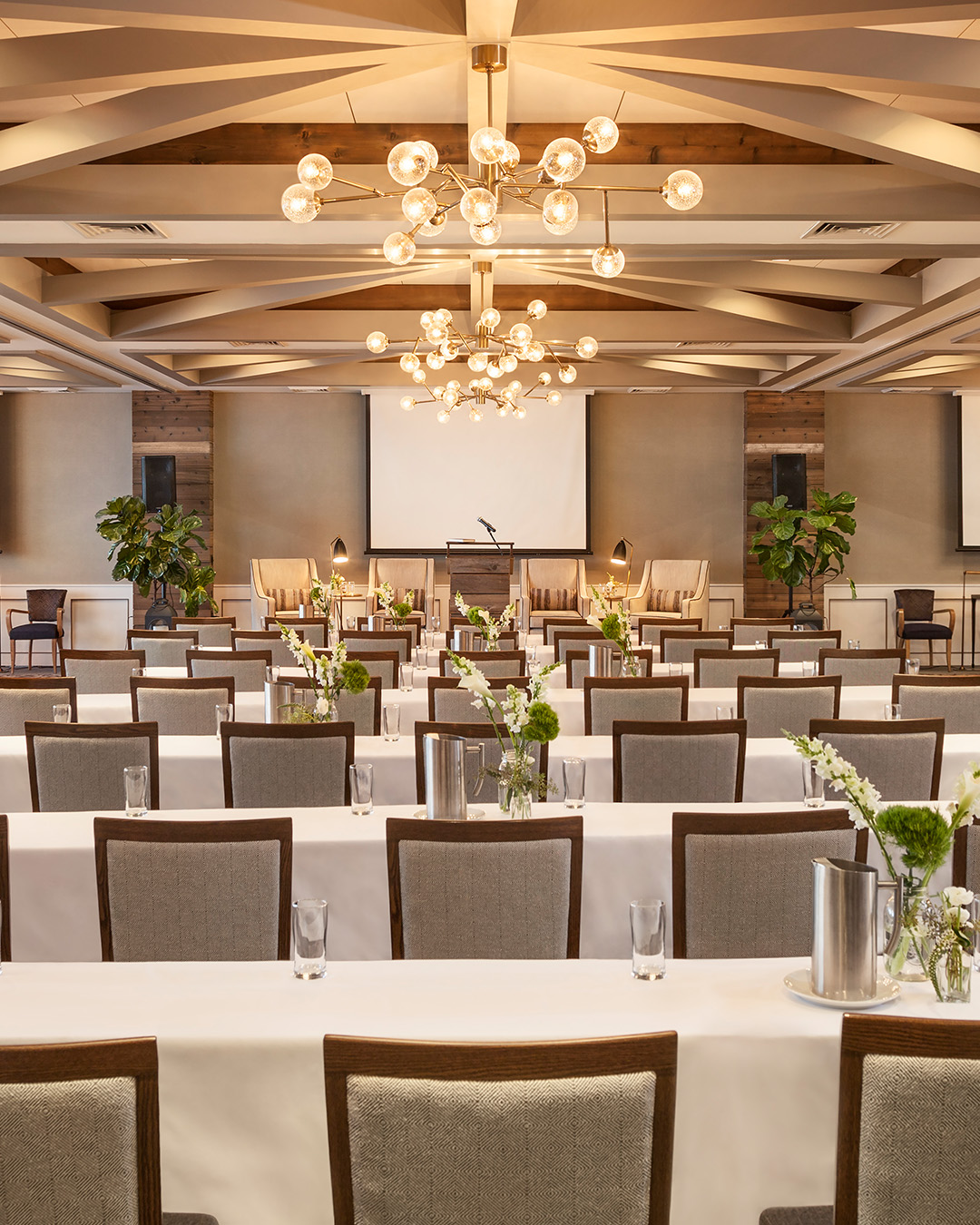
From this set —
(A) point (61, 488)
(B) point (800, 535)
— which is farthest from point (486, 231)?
(A) point (61, 488)

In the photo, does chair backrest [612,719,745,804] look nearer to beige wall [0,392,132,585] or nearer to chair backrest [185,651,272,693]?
chair backrest [185,651,272,693]

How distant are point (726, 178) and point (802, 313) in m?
4.30

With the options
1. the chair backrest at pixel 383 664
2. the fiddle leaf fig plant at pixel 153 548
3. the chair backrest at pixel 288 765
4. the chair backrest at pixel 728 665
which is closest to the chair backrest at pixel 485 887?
the chair backrest at pixel 288 765

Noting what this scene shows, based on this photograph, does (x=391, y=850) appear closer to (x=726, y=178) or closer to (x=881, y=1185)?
(x=881, y=1185)

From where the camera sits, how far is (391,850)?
233 centimetres

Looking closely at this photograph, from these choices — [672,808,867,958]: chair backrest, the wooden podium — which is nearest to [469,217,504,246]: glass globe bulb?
[672,808,867,958]: chair backrest

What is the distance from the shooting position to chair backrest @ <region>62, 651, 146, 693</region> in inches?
249

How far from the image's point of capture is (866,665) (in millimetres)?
6484

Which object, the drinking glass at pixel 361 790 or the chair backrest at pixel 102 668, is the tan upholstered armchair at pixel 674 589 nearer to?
the chair backrest at pixel 102 668

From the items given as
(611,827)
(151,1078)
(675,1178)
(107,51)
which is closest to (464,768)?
(611,827)

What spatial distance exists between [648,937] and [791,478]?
40.0ft

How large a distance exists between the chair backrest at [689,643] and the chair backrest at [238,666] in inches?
107

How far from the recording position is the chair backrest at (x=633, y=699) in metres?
4.98

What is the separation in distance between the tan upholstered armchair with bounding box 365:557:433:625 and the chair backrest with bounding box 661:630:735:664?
6.42 metres
